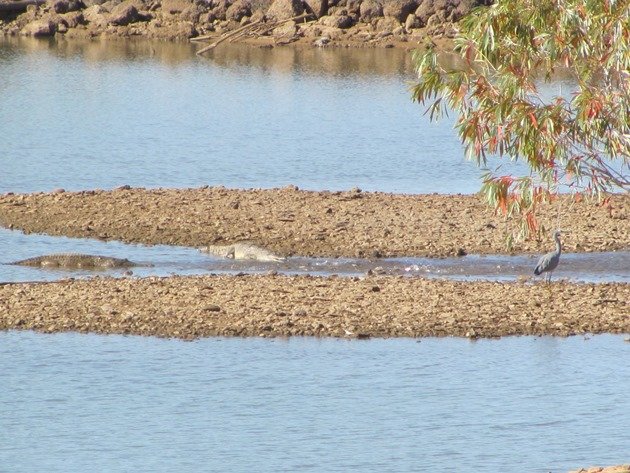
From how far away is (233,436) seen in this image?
1517cm

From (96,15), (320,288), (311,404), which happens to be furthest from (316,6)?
(311,404)

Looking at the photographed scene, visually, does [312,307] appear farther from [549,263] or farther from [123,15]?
[123,15]

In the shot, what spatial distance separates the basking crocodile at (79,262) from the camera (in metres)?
22.4

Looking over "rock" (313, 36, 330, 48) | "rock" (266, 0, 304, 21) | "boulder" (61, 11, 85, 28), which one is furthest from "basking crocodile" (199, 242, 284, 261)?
"boulder" (61, 11, 85, 28)

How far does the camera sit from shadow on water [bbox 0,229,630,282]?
71.6 ft

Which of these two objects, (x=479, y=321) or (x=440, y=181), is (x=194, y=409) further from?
(x=440, y=181)

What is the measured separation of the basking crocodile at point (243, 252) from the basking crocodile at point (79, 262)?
1470 mm

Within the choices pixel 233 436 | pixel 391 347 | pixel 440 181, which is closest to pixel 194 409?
pixel 233 436

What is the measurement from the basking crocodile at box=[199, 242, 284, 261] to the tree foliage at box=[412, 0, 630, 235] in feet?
23.0

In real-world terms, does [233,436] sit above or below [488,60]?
below

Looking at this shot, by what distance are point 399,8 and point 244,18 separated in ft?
25.9

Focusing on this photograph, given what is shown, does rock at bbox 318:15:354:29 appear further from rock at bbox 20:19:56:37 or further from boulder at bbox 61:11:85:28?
rock at bbox 20:19:56:37

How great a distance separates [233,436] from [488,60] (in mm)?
5089

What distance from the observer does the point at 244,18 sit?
70.6 m
